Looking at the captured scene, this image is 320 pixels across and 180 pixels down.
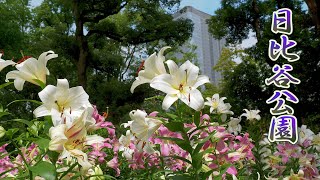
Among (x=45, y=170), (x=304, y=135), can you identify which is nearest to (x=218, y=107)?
(x=304, y=135)

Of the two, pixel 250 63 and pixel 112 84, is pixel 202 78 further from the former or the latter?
pixel 112 84

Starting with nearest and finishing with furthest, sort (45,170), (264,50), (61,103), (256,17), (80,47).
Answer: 1. (45,170)
2. (61,103)
3. (264,50)
4. (256,17)
5. (80,47)

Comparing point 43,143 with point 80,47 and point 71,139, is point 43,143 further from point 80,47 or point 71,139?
point 80,47

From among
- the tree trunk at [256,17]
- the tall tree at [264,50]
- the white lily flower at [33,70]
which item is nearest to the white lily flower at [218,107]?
the white lily flower at [33,70]

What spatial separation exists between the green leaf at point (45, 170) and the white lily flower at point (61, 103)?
0.08 meters

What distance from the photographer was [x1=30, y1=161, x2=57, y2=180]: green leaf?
71 cm

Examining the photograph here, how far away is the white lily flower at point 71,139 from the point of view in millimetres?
746

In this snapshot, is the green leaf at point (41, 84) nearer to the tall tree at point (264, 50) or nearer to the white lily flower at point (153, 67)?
the white lily flower at point (153, 67)

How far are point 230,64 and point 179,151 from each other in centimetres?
1634

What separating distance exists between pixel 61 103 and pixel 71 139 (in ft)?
0.28

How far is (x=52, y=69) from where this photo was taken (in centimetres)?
1244

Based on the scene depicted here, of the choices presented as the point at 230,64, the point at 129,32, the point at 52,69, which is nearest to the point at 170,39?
the point at 129,32

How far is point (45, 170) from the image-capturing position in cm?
72

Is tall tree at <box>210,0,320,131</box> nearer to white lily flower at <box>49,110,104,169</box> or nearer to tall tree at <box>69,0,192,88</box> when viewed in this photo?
tall tree at <box>69,0,192,88</box>
